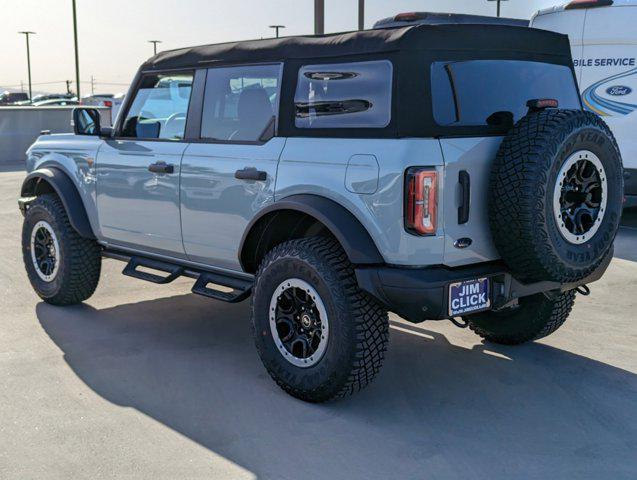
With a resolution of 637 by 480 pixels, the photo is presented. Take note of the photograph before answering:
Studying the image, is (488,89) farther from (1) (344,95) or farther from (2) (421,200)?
(2) (421,200)

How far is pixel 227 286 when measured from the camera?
5.04 metres

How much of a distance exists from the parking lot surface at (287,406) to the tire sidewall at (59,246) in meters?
0.22

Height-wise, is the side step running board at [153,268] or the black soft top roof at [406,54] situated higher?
the black soft top roof at [406,54]

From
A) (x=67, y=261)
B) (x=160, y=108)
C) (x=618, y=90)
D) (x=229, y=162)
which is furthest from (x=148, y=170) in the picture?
(x=618, y=90)

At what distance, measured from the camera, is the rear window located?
4.11m

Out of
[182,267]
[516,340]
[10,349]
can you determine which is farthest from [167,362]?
[516,340]

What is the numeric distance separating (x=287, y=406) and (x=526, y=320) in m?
1.72

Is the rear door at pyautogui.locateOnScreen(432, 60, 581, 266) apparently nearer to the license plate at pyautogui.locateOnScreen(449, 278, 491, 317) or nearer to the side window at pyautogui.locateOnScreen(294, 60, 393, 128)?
the license plate at pyautogui.locateOnScreen(449, 278, 491, 317)

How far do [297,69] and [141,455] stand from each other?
2.22m

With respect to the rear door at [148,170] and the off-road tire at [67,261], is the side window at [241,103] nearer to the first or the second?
the rear door at [148,170]

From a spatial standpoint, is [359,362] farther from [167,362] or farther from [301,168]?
[167,362]

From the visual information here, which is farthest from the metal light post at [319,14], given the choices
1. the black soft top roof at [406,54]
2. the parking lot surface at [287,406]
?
the black soft top roof at [406,54]

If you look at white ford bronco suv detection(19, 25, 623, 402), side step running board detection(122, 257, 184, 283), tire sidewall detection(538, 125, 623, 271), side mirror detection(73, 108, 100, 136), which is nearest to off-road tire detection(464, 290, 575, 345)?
white ford bronco suv detection(19, 25, 623, 402)

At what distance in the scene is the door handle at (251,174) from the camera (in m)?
4.55
